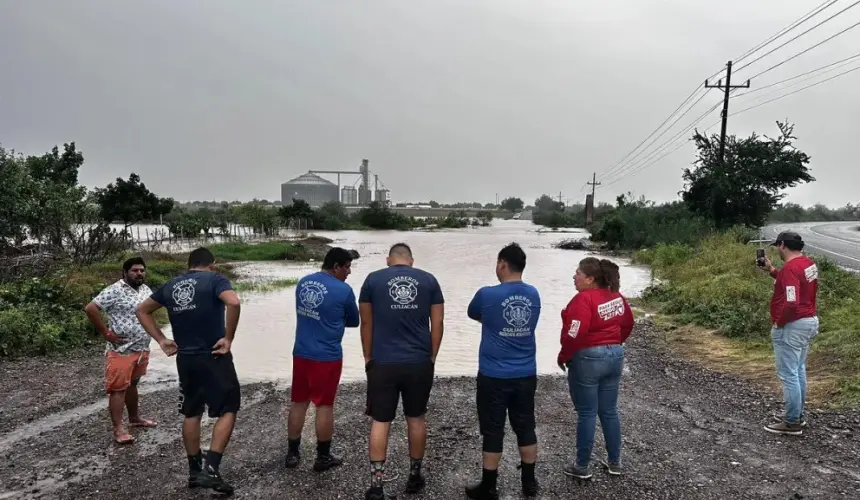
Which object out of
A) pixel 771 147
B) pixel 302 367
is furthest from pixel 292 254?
pixel 302 367

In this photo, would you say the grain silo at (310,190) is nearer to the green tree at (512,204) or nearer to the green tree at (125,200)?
the green tree at (512,204)

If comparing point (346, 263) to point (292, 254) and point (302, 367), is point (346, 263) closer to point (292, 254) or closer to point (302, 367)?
point (302, 367)

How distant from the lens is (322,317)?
4375 mm

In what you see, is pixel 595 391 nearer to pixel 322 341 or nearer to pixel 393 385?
pixel 393 385

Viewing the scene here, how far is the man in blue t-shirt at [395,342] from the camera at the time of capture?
396 cm

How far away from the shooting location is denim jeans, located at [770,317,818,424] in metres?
5.11

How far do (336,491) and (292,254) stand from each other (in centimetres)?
2727

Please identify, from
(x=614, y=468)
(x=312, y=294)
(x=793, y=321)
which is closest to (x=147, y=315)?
(x=312, y=294)

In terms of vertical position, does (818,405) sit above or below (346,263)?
below

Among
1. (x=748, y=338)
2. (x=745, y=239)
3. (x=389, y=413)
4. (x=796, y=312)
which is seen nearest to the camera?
(x=389, y=413)

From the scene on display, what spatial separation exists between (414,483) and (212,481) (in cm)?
143

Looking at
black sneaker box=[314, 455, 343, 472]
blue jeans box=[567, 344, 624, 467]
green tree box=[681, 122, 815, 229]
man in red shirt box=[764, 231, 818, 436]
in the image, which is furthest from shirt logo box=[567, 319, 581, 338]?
green tree box=[681, 122, 815, 229]

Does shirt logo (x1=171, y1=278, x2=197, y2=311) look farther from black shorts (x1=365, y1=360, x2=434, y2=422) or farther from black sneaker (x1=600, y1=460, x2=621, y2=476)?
black sneaker (x1=600, y1=460, x2=621, y2=476)

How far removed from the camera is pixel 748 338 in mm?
9531
